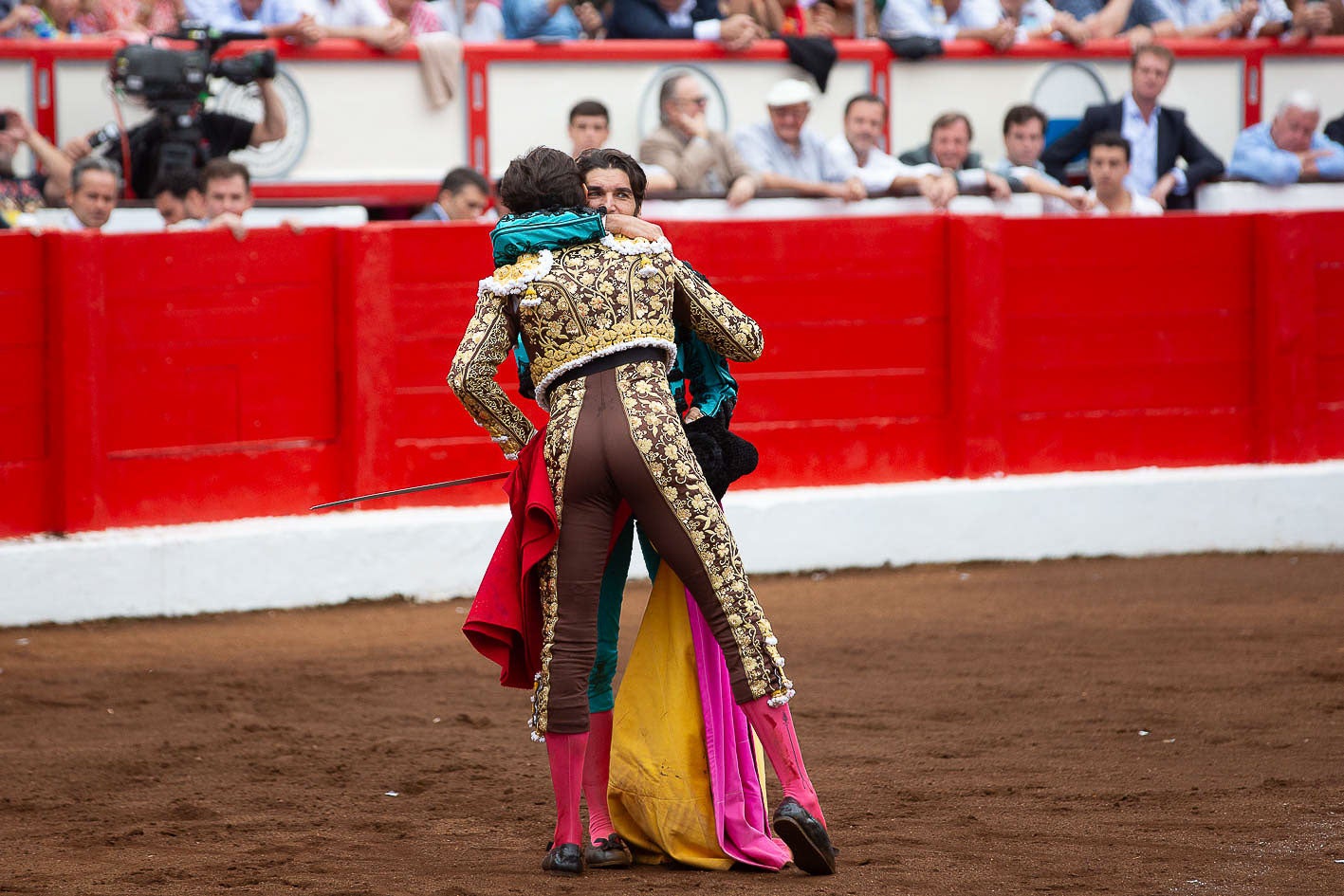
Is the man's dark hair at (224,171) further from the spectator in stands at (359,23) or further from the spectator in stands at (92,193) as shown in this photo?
the spectator in stands at (359,23)

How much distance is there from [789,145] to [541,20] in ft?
5.24

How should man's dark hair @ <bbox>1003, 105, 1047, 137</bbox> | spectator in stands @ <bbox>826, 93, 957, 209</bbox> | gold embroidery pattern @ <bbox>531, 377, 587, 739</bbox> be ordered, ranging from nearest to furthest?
gold embroidery pattern @ <bbox>531, 377, 587, 739</bbox> < spectator in stands @ <bbox>826, 93, 957, 209</bbox> < man's dark hair @ <bbox>1003, 105, 1047, 137</bbox>

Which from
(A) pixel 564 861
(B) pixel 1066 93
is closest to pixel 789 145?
(B) pixel 1066 93

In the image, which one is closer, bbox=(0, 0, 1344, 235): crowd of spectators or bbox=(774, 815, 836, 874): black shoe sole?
bbox=(774, 815, 836, 874): black shoe sole

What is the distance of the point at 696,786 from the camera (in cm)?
389

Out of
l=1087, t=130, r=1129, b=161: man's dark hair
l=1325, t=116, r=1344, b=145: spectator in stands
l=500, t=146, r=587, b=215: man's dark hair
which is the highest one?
l=1325, t=116, r=1344, b=145: spectator in stands

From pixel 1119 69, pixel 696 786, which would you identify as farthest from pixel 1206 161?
pixel 696 786

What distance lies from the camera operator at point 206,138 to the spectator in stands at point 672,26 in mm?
2031

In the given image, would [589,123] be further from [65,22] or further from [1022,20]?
[1022,20]

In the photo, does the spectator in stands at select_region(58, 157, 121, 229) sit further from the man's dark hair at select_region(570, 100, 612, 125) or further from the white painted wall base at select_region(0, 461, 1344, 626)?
the man's dark hair at select_region(570, 100, 612, 125)

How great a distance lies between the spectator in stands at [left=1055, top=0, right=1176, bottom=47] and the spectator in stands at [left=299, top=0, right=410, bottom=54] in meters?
3.93

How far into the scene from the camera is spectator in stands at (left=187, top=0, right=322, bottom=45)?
853cm

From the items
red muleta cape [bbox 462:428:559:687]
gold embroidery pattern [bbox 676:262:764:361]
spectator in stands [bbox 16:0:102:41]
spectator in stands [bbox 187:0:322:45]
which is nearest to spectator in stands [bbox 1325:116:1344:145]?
spectator in stands [bbox 187:0:322:45]

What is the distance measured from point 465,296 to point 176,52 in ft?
5.31
